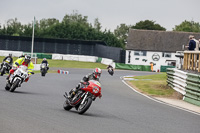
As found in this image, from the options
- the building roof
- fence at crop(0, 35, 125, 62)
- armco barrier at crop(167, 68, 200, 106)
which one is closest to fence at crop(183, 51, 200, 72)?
armco barrier at crop(167, 68, 200, 106)

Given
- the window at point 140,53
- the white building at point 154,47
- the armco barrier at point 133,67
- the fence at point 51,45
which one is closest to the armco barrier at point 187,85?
the armco barrier at point 133,67

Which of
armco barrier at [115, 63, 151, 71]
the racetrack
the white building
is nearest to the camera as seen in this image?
the racetrack

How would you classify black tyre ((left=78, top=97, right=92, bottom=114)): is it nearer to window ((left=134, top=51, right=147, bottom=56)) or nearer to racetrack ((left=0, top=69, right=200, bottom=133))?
racetrack ((left=0, top=69, right=200, bottom=133))

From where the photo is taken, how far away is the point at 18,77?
679 inches

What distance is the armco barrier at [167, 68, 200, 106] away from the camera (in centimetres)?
1837

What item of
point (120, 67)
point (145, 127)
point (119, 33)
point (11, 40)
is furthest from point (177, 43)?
point (119, 33)

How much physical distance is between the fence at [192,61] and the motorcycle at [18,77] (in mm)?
7370

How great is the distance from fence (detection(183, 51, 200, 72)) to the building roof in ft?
188

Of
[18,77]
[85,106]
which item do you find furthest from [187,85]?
[85,106]

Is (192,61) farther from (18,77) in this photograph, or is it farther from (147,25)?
(147,25)

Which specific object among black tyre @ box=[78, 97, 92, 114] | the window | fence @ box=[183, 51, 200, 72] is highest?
the window

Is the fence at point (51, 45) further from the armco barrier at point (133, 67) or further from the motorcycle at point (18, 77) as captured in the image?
the motorcycle at point (18, 77)

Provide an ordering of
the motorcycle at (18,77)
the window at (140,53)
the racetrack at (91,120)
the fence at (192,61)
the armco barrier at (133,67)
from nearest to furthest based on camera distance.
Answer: the racetrack at (91,120), the motorcycle at (18,77), the fence at (192,61), the armco barrier at (133,67), the window at (140,53)

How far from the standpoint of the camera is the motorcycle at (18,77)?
675 inches
